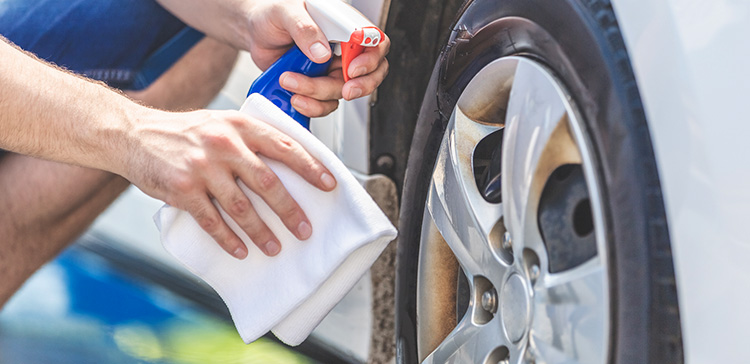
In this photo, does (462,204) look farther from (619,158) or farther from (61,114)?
(61,114)

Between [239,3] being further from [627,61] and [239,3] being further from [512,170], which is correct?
[627,61]

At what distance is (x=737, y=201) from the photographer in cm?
59

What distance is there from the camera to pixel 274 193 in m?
0.96

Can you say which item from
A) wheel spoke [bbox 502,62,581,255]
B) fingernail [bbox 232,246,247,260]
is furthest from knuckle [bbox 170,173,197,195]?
wheel spoke [bbox 502,62,581,255]

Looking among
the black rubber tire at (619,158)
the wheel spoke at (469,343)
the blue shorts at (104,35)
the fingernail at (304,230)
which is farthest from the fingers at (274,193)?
the blue shorts at (104,35)

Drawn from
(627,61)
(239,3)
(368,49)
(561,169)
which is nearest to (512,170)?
(561,169)

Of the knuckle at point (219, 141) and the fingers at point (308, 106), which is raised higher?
the fingers at point (308, 106)

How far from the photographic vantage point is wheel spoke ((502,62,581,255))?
0.75 metres

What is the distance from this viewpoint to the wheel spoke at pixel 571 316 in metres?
0.69

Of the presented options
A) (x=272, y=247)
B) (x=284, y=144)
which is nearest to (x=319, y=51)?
(x=284, y=144)

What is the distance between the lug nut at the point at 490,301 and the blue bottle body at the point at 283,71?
0.37 m

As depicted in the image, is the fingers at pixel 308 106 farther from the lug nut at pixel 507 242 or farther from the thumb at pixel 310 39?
the lug nut at pixel 507 242

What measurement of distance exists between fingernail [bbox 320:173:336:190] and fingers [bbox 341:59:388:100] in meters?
0.19

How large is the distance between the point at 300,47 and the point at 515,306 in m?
0.51
